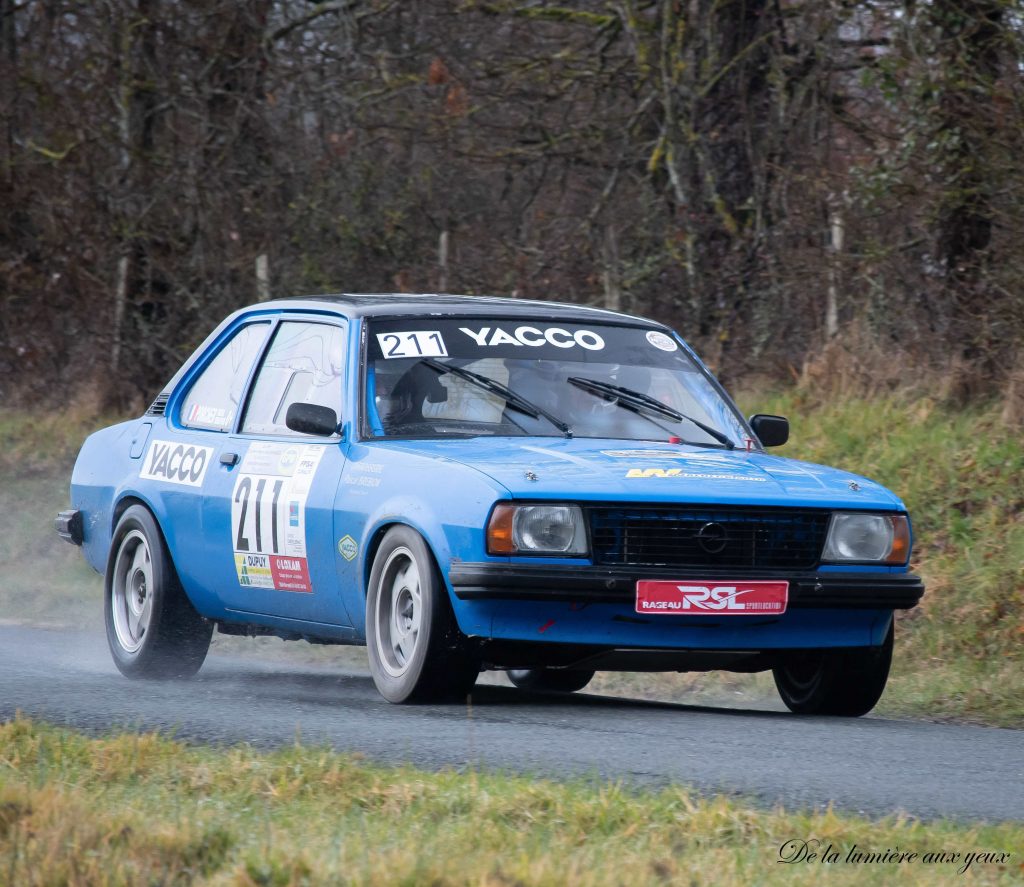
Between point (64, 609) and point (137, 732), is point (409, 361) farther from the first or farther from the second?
point (64, 609)

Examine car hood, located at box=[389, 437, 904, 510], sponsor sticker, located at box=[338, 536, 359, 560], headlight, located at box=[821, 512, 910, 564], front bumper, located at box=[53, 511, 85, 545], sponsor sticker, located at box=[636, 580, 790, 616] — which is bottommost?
front bumper, located at box=[53, 511, 85, 545]

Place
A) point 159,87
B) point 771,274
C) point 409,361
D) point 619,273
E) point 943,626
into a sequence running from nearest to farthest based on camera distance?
point 409,361 → point 943,626 → point 771,274 → point 619,273 → point 159,87

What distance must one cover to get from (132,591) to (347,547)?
6.35 ft

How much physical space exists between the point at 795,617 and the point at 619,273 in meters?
9.89

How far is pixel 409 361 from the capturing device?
777cm

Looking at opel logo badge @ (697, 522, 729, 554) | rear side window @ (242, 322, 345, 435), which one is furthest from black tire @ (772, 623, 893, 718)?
rear side window @ (242, 322, 345, 435)

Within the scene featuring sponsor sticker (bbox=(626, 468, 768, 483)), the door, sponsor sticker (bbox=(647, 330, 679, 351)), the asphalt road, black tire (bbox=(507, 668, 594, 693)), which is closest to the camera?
the asphalt road

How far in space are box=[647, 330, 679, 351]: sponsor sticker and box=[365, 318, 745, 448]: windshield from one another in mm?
198

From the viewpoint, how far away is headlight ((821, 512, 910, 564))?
697 centimetres

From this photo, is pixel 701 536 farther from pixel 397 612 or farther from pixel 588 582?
pixel 397 612

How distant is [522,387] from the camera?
775 cm

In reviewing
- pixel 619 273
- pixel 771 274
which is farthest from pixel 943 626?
pixel 619 273

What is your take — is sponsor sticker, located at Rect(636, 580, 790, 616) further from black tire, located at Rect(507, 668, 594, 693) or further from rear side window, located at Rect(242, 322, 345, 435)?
black tire, located at Rect(507, 668, 594, 693)

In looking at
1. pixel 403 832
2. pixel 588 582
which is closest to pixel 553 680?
pixel 588 582
